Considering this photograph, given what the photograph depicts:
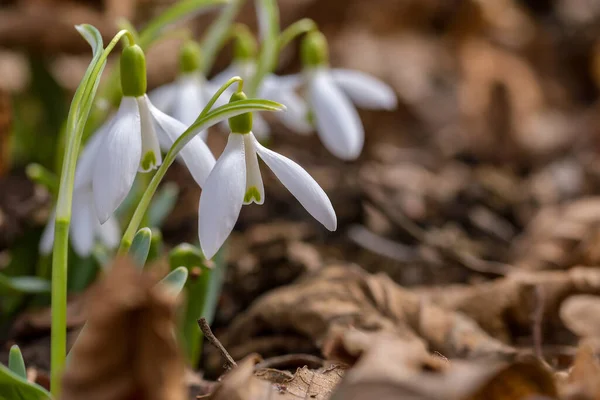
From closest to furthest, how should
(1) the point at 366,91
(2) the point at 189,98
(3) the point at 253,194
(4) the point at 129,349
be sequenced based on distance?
(4) the point at 129,349 < (3) the point at 253,194 < (2) the point at 189,98 < (1) the point at 366,91

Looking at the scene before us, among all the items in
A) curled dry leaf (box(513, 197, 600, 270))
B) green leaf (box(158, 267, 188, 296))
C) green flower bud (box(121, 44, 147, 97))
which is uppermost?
green flower bud (box(121, 44, 147, 97))

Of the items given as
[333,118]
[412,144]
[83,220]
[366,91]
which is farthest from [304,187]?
[412,144]

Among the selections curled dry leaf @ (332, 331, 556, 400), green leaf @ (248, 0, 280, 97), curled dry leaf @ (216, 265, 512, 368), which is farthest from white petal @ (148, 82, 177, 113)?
curled dry leaf @ (332, 331, 556, 400)

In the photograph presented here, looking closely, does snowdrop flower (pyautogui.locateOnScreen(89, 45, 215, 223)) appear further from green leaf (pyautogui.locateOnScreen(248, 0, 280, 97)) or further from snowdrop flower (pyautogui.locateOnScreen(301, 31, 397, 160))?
snowdrop flower (pyautogui.locateOnScreen(301, 31, 397, 160))

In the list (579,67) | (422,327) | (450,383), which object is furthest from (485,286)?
(579,67)

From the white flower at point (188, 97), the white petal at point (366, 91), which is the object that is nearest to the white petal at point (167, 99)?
the white flower at point (188, 97)

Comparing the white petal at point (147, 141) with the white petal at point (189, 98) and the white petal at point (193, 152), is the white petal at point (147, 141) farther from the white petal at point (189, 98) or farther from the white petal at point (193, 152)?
the white petal at point (189, 98)

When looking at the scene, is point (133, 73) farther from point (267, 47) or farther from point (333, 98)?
point (333, 98)
